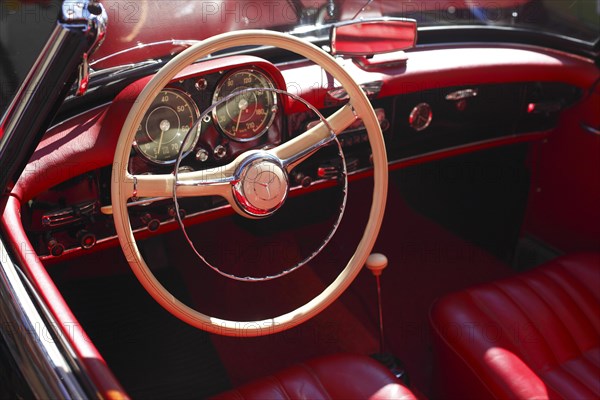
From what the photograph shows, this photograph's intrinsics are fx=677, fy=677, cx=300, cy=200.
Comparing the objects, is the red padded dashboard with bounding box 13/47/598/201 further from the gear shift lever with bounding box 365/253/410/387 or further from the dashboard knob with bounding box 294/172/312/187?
the gear shift lever with bounding box 365/253/410/387

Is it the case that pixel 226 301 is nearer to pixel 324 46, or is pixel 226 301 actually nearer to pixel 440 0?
pixel 324 46

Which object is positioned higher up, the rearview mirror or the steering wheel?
the rearview mirror

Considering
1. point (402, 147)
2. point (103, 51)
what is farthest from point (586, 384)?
point (103, 51)

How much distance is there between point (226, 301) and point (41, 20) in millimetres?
1268

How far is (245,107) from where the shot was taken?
1729 mm

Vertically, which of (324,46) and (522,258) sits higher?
(324,46)

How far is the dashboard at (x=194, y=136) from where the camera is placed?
157cm

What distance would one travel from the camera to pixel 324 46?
6.59ft

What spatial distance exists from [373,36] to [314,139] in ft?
1.54

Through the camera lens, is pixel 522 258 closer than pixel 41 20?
No

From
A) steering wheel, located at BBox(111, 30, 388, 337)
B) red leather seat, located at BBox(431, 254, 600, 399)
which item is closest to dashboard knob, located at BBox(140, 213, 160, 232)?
steering wheel, located at BBox(111, 30, 388, 337)

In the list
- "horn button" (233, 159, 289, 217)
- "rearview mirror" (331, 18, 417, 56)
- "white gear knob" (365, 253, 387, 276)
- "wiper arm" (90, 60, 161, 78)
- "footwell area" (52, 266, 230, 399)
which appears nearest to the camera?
"horn button" (233, 159, 289, 217)

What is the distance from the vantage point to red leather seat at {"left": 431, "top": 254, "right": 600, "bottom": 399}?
1.71m

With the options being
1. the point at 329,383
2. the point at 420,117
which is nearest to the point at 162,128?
the point at 329,383
